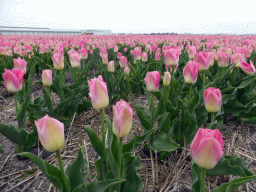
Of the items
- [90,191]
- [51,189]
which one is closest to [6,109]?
[51,189]

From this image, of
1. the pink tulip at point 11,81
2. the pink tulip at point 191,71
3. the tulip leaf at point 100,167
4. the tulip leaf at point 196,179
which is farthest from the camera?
the pink tulip at point 191,71

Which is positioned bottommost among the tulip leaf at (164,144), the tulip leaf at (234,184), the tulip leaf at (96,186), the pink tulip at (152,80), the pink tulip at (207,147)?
the tulip leaf at (164,144)

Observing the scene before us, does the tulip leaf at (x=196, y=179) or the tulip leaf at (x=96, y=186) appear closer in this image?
the tulip leaf at (x=96, y=186)

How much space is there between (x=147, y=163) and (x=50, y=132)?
110cm

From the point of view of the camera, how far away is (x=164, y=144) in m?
1.51

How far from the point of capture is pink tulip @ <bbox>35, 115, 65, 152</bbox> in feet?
2.60

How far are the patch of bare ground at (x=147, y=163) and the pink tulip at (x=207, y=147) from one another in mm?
585

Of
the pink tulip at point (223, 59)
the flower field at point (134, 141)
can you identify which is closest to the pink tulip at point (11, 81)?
the flower field at point (134, 141)

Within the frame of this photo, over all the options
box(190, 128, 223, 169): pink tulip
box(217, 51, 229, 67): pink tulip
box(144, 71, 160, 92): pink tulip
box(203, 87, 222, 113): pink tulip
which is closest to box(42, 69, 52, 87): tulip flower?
box(144, 71, 160, 92): pink tulip

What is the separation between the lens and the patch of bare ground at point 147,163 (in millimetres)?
1428

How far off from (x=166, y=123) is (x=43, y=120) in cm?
110

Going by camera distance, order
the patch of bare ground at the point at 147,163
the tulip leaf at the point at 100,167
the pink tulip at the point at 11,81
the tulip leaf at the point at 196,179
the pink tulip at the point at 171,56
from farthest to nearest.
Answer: the pink tulip at the point at 171,56, the pink tulip at the point at 11,81, the patch of bare ground at the point at 147,163, the tulip leaf at the point at 100,167, the tulip leaf at the point at 196,179

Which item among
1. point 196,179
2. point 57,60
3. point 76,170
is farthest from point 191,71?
point 57,60

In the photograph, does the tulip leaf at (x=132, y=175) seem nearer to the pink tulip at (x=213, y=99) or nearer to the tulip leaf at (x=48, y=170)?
the tulip leaf at (x=48, y=170)
